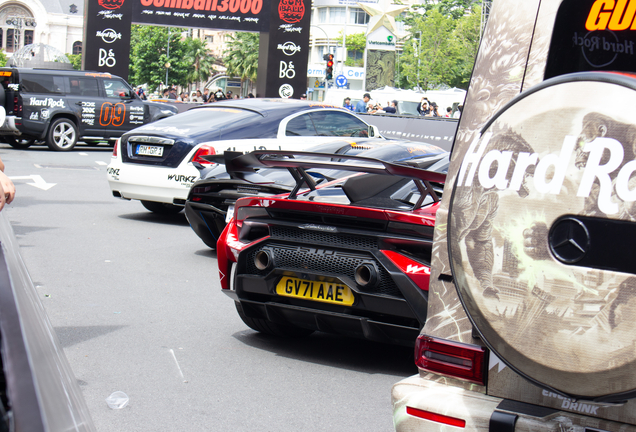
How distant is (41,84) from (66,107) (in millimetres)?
840

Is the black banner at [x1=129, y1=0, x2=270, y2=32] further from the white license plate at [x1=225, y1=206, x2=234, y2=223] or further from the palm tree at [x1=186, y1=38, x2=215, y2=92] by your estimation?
the palm tree at [x1=186, y1=38, x2=215, y2=92]

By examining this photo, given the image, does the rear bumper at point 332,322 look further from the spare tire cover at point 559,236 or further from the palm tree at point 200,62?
the palm tree at point 200,62

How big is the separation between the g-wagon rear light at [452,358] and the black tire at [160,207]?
27.2 ft

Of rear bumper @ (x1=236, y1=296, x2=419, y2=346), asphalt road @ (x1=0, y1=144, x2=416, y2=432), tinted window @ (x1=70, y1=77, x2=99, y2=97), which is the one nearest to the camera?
asphalt road @ (x1=0, y1=144, x2=416, y2=432)

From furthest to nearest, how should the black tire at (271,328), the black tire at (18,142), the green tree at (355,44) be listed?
the green tree at (355,44)
the black tire at (18,142)
the black tire at (271,328)

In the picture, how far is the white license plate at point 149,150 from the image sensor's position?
9695 millimetres

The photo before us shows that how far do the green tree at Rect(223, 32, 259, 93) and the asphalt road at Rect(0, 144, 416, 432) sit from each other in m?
94.6

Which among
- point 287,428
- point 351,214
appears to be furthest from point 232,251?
point 287,428

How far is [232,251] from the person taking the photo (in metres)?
4.91

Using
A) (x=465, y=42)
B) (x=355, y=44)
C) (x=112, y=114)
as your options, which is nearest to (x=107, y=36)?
(x=112, y=114)

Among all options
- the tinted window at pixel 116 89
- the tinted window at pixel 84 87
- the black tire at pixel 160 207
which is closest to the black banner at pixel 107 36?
the tinted window at pixel 116 89

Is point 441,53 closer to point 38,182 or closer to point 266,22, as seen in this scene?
point 266,22

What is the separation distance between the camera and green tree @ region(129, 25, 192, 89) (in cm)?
7725

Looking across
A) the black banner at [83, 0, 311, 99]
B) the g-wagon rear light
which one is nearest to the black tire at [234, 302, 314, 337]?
the g-wagon rear light
